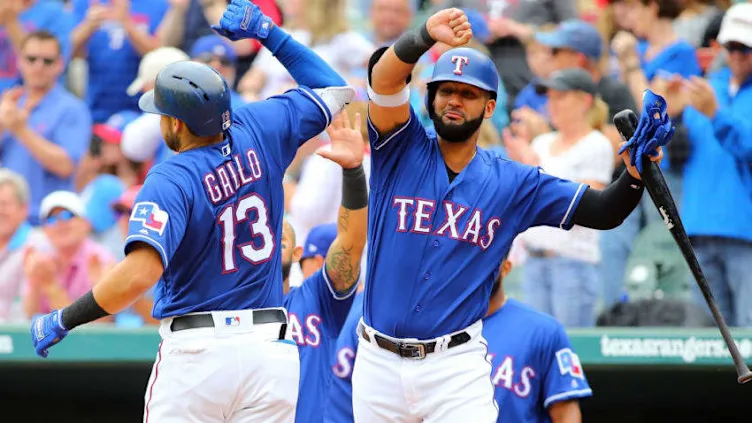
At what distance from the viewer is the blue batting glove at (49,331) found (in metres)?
3.70

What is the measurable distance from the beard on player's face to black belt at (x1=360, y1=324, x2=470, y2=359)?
682mm

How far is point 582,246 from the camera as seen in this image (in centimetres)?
625

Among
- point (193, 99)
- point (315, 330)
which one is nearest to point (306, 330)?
point (315, 330)

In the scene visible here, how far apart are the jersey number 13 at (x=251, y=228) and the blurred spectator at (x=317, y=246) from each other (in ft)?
4.46

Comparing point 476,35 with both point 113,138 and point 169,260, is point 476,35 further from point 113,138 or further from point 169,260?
point 169,260

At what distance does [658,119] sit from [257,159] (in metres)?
1.34

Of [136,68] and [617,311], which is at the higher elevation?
[136,68]

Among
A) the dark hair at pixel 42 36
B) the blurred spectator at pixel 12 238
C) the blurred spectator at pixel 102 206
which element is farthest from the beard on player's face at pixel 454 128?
the dark hair at pixel 42 36

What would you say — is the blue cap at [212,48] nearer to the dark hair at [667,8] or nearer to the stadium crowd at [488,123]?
the stadium crowd at [488,123]

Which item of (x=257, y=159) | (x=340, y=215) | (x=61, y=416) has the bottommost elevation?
(x=61, y=416)

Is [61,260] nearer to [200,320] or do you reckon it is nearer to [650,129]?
[200,320]

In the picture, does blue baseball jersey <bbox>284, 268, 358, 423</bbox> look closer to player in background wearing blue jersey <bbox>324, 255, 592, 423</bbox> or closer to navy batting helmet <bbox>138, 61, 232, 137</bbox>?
player in background wearing blue jersey <bbox>324, 255, 592, 423</bbox>

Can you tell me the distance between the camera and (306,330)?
4855mm

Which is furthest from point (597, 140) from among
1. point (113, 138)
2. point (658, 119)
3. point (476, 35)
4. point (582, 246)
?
point (113, 138)
